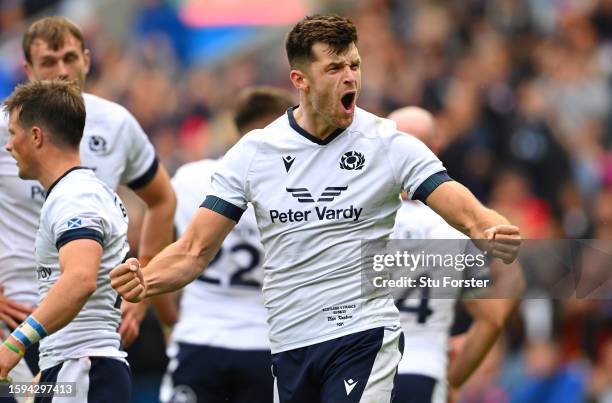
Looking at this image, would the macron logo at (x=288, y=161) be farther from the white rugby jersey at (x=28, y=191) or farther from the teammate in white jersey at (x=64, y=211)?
the white rugby jersey at (x=28, y=191)

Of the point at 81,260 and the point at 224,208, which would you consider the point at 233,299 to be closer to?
the point at 224,208

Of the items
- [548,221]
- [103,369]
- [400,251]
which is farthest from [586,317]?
[103,369]

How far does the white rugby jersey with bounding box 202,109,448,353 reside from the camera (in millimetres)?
7012

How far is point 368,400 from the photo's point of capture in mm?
6875

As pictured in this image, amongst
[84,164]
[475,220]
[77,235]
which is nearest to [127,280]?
[77,235]

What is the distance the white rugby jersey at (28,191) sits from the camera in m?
8.18

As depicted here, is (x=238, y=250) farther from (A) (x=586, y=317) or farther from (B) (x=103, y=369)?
(A) (x=586, y=317)

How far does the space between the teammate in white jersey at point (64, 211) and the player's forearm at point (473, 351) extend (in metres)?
2.71

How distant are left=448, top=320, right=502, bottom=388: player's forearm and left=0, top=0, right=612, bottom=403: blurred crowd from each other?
3.99m

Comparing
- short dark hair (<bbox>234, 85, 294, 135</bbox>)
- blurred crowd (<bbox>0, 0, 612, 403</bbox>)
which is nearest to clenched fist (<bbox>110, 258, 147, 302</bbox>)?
short dark hair (<bbox>234, 85, 294, 135</bbox>)

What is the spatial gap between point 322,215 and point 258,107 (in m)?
2.66

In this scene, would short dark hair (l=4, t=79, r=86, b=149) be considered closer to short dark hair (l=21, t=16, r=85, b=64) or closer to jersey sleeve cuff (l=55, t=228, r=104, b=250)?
jersey sleeve cuff (l=55, t=228, r=104, b=250)

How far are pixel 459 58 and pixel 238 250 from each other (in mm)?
10384

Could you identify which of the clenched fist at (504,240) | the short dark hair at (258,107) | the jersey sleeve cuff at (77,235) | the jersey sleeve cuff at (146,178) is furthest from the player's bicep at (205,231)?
the short dark hair at (258,107)
